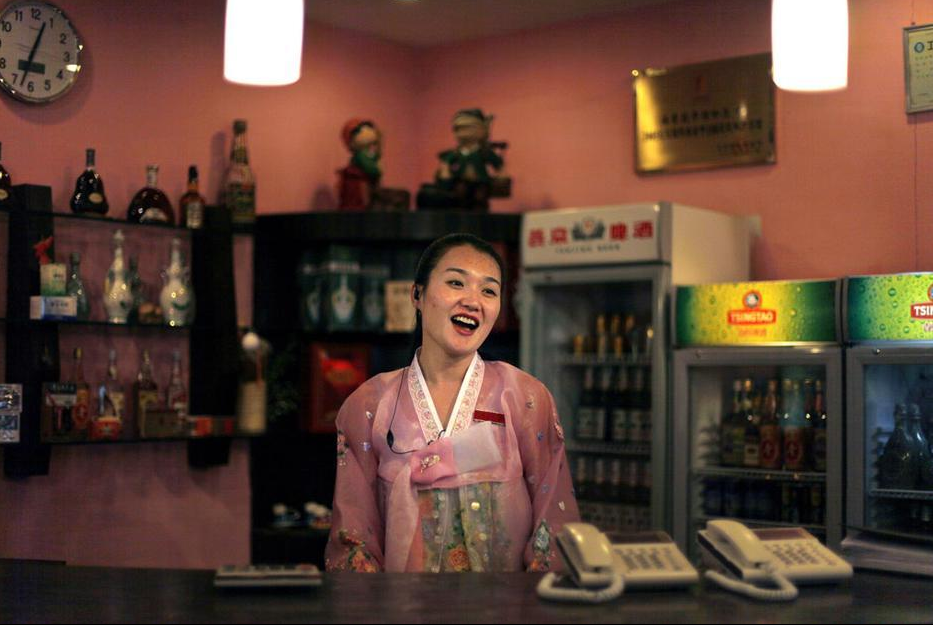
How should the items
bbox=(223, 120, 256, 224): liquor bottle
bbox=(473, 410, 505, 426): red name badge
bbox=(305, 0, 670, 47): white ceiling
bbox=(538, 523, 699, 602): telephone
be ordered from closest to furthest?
1. bbox=(538, 523, 699, 602): telephone
2. bbox=(473, 410, 505, 426): red name badge
3. bbox=(223, 120, 256, 224): liquor bottle
4. bbox=(305, 0, 670, 47): white ceiling

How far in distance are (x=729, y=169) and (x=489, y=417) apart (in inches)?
111

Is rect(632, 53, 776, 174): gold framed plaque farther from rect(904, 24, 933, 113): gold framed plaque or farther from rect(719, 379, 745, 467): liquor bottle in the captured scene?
rect(719, 379, 745, 467): liquor bottle

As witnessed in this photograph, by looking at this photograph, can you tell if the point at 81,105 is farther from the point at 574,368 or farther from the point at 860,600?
the point at 860,600

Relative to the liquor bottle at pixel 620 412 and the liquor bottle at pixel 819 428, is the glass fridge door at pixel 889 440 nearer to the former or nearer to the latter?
the liquor bottle at pixel 819 428

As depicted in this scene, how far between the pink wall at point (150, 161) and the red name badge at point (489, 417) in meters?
2.53

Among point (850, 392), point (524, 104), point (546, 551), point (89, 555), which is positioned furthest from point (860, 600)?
point (524, 104)

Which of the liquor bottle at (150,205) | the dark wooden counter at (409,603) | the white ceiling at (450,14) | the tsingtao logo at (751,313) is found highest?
the white ceiling at (450,14)

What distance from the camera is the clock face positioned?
4.65 m

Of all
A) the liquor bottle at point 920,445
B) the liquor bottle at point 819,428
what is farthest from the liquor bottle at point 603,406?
the liquor bottle at point 920,445

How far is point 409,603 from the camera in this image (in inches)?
82.7

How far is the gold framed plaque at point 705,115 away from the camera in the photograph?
17.1 feet

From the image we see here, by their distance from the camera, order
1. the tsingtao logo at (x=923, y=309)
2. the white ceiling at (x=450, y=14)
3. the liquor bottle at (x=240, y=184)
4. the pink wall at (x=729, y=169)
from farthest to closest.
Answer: the white ceiling at (x=450, y=14)
the liquor bottle at (x=240, y=184)
the pink wall at (x=729, y=169)
the tsingtao logo at (x=923, y=309)

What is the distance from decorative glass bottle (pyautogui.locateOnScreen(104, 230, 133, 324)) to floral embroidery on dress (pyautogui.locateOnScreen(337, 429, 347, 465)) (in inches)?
85.1

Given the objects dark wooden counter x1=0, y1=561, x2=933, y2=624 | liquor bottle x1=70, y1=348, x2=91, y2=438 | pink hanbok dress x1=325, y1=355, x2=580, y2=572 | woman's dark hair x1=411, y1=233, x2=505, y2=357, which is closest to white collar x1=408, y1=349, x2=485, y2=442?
pink hanbok dress x1=325, y1=355, x2=580, y2=572
